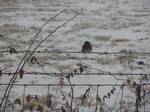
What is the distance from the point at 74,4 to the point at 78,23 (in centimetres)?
224

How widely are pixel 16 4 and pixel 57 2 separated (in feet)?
4.08

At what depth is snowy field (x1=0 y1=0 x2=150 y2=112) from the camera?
507cm

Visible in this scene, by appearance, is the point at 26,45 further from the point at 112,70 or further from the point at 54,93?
the point at 54,93

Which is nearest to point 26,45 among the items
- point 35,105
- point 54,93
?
point 54,93

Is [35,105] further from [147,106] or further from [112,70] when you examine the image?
[112,70]

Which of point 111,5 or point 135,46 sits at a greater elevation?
point 111,5

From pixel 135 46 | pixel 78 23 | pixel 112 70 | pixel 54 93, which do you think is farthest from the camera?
pixel 78 23

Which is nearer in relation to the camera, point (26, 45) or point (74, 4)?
point (26, 45)

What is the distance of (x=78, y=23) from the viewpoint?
933cm

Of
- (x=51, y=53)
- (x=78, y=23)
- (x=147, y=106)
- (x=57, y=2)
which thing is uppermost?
(x=57, y=2)

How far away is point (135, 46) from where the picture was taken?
7.47 metres

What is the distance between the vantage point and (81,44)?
762cm

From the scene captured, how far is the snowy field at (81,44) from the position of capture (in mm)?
5071

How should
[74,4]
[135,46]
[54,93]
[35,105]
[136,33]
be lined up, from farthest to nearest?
[74,4], [136,33], [135,46], [54,93], [35,105]
